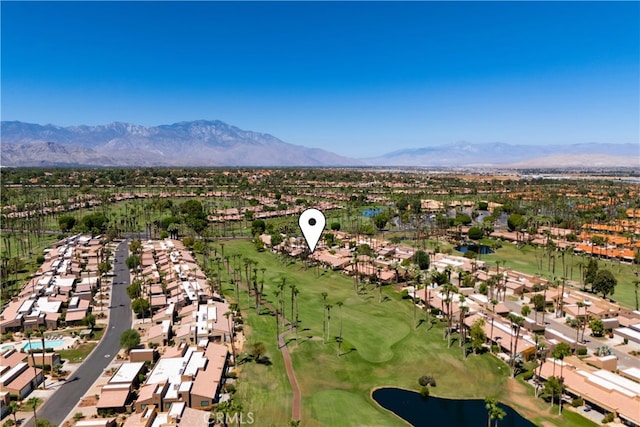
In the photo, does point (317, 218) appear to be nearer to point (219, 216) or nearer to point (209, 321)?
point (209, 321)

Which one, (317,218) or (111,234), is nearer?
(317,218)

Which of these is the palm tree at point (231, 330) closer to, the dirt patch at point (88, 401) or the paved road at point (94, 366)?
the paved road at point (94, 366)

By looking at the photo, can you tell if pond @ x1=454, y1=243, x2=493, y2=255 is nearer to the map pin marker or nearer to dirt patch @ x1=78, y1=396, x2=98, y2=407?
the map pin marker

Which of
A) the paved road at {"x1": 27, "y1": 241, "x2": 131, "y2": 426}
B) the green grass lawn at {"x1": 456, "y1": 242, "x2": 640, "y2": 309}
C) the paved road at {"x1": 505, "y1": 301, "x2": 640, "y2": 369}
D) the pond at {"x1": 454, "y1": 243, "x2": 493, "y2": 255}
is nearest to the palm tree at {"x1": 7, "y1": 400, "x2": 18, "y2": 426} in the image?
the paved road at {"x1": 27, "y1": 241, "x2": 131, "y2": 426}

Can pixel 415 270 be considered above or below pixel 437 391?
above

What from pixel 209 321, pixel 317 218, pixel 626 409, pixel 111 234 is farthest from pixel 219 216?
pixel 626 409
